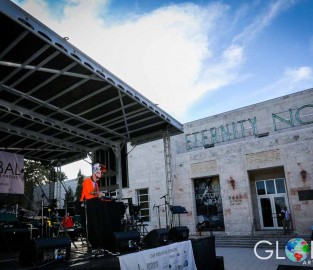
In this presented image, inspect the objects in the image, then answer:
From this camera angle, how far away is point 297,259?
9.98 meters

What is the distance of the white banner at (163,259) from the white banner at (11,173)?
838cm

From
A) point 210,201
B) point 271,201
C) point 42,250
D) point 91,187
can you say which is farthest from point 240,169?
point 42,250

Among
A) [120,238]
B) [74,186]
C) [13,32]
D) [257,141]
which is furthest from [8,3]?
[74,186]

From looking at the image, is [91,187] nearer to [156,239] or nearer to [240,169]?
[156,239]

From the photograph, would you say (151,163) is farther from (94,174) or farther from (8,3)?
(8,3)

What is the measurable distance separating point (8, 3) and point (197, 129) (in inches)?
769

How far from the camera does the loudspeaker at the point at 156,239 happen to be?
5.96 meters

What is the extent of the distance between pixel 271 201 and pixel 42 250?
17.4 m

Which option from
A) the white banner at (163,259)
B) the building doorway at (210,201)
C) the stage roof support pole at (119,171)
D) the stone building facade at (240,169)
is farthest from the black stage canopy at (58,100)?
the building doorway at (210,201)

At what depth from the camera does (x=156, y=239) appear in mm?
5980

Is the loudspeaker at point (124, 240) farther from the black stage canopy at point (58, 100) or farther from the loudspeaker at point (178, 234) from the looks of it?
the black stage canopy at point (58, 100)

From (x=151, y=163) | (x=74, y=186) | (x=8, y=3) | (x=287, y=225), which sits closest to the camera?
(x=8, y=3)

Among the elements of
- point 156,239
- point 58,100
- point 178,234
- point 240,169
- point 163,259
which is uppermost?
point 58,100

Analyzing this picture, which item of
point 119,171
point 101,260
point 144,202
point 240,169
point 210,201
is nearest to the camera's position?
point 101,260
